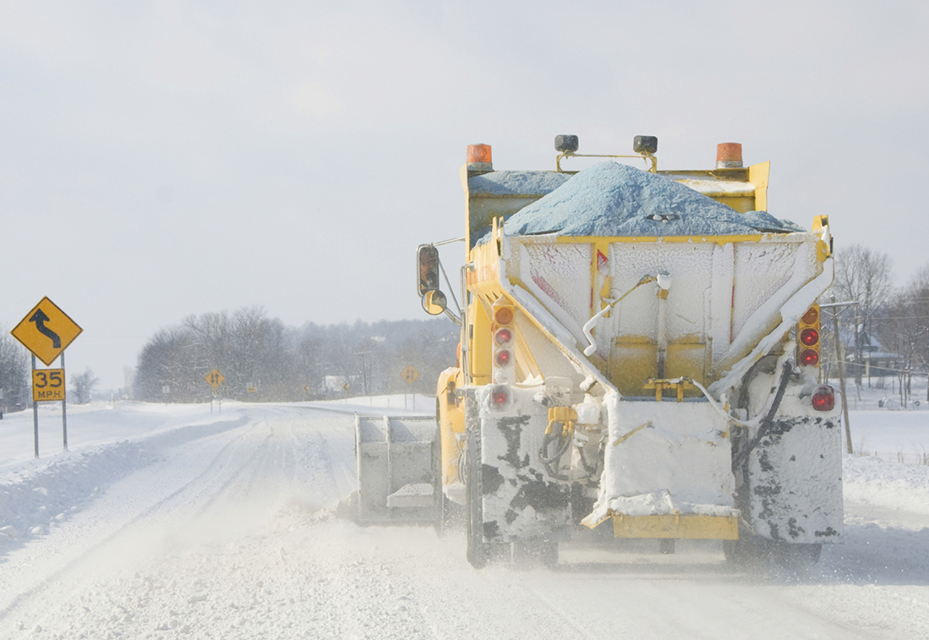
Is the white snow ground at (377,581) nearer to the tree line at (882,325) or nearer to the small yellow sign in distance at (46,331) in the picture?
the small yellow sign in distance at (46,331)

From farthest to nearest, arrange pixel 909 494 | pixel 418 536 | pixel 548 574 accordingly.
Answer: pixel 909 494, pixel 418 536, pixel 548 574

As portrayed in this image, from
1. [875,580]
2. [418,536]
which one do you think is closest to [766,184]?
[875,580]

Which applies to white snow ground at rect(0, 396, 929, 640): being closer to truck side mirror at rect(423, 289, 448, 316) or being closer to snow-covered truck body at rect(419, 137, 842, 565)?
snow-covered truck body at rect(419, 137, 842, 565)

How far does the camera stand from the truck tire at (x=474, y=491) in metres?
5.53

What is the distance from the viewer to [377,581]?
5.42 metres

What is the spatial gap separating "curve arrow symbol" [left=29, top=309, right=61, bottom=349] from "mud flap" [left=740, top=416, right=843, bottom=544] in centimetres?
1301

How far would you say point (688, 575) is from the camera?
548 cm

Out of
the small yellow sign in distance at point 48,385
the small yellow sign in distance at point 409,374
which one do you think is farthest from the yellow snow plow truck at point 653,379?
the small yellow sign in distance at point 409,374

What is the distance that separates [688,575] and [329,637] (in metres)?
2.52

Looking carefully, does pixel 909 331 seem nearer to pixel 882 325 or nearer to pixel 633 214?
pixel 882 325

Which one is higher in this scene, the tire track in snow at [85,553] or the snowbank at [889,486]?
the tire track in snow at [85,553]

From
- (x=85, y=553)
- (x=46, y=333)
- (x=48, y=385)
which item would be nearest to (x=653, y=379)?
(x=85, y=553)

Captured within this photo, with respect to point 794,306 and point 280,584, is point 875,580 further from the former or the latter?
point 280,584

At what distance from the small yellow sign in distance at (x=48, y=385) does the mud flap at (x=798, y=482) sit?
1296cm
